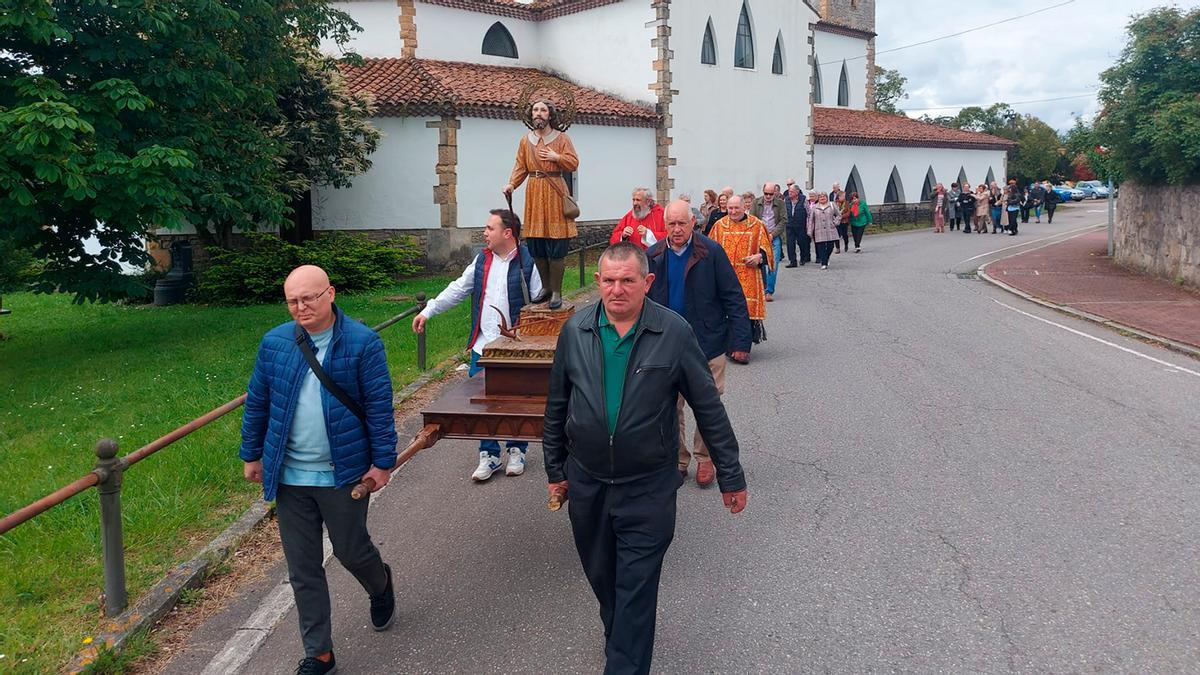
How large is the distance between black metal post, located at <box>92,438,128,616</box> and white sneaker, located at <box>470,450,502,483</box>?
2.63 metres

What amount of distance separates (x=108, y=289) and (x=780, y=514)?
10359 millimetres

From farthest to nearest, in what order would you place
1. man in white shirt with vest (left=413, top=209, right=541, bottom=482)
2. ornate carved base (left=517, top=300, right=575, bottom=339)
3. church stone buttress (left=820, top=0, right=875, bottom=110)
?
church stone buttress (left=820, top=0, right=875, bottom=110) < man in white shirt with vest (left=413, top=209, right=541, bottom=482) < ornate carved base (left=517, top=300, right=575, bottom=339)

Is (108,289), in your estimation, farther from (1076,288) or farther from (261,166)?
(1076,288)

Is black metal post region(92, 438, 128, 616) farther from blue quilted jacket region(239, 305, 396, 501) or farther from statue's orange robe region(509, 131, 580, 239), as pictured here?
statue's orange robe region(509, 131, 580, 239)

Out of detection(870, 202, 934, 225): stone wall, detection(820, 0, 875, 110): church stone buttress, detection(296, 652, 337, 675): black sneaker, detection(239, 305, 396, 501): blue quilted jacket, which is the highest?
detection(820, 0, 875, 110): church stone buttress

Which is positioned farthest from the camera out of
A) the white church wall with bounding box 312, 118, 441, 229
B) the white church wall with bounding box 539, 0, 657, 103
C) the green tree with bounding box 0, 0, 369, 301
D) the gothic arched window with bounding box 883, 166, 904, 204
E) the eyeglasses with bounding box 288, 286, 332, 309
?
the gothic arched window with bounding box 883, 166, 904, 204

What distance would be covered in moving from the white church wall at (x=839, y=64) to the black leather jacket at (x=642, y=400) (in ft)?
126

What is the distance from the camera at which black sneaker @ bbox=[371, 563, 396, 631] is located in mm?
4453

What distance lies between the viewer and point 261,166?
44.7ft

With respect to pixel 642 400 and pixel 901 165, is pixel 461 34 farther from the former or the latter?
pixel 642 400

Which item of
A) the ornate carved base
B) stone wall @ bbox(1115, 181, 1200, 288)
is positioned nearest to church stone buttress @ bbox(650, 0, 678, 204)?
stone wall @ bbox(1115, 181, 1200, 288)

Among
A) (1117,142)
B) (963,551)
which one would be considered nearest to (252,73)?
(963,551)

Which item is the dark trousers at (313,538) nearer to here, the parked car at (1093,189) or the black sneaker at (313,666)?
the black sneaker at (313,666)

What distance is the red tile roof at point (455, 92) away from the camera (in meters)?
21.4
